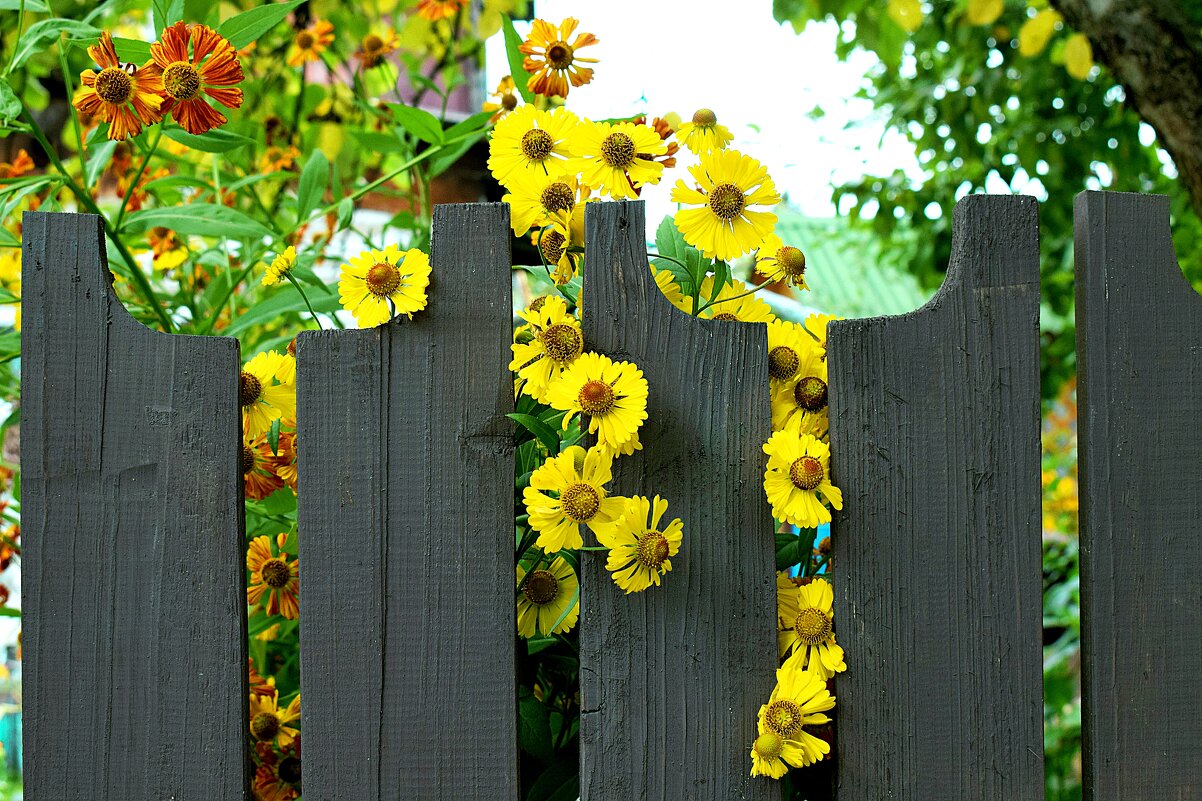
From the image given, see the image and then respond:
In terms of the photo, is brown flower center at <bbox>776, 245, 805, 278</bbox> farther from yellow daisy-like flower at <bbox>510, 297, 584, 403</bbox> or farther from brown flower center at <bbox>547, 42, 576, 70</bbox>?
brown flower center at <bbox>547, 42, 576, 70</bbox>

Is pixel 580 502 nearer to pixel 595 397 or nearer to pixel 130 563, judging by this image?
pixel 595 397

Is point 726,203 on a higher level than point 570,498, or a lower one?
higher

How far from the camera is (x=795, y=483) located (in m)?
0.84

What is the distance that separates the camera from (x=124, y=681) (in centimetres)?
87

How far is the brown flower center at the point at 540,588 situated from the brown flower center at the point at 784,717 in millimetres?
216

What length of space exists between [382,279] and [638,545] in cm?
31

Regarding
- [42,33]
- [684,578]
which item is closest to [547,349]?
[684,578]

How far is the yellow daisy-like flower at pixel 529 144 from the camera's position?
2.96 feet

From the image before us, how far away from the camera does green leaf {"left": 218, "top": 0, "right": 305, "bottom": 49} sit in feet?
3.32

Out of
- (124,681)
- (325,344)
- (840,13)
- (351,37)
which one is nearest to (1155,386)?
(325,344)

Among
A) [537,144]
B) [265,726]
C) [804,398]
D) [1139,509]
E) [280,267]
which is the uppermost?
[537,144]

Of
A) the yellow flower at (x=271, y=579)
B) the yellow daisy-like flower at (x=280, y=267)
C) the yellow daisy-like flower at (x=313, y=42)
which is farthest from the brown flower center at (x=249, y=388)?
the yellow daisy-like flower at (x=313, y=42)

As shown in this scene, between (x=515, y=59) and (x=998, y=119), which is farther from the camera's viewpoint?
(x=998, y=119)

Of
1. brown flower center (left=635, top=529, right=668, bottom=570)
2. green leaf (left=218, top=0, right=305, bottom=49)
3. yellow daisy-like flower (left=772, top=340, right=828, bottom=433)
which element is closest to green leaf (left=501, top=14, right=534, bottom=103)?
green leaf (left=218, top=0, right=305, bottom=49)
